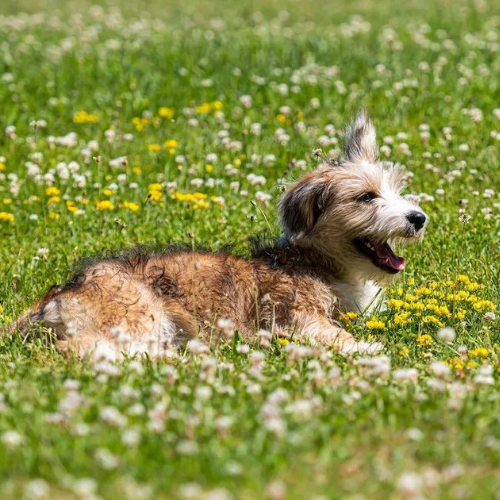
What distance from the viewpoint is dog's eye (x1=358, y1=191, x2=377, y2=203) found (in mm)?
6637

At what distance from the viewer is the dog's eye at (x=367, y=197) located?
6.64 m

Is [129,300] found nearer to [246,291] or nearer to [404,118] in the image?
[246,291]

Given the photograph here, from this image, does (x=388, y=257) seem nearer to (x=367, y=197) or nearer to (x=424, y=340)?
(x=367, y=197)

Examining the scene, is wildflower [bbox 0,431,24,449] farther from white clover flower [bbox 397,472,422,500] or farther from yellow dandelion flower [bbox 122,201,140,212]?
yellow dandelion flower [bbox 122,201,140,212]

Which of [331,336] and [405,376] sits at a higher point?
[405,376]

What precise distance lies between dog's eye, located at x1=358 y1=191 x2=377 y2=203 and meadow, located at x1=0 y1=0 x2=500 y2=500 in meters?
0.67

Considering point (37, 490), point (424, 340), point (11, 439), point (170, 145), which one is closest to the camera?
point (37, 490)

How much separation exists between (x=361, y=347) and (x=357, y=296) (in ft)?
2.94

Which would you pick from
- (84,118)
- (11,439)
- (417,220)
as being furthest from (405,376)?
(84,118)

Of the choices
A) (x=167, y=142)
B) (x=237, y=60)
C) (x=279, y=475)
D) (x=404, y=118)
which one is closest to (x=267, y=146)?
(x=167, y=142)

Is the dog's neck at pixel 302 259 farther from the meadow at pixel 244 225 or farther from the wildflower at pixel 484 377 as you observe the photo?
the wildflower at pixel 484 377

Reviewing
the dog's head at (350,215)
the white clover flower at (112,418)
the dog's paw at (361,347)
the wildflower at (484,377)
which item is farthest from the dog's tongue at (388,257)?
the white clover flower at (112,418)

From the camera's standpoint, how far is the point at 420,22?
16.2 metres

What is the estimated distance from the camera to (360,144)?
7.03 metres
